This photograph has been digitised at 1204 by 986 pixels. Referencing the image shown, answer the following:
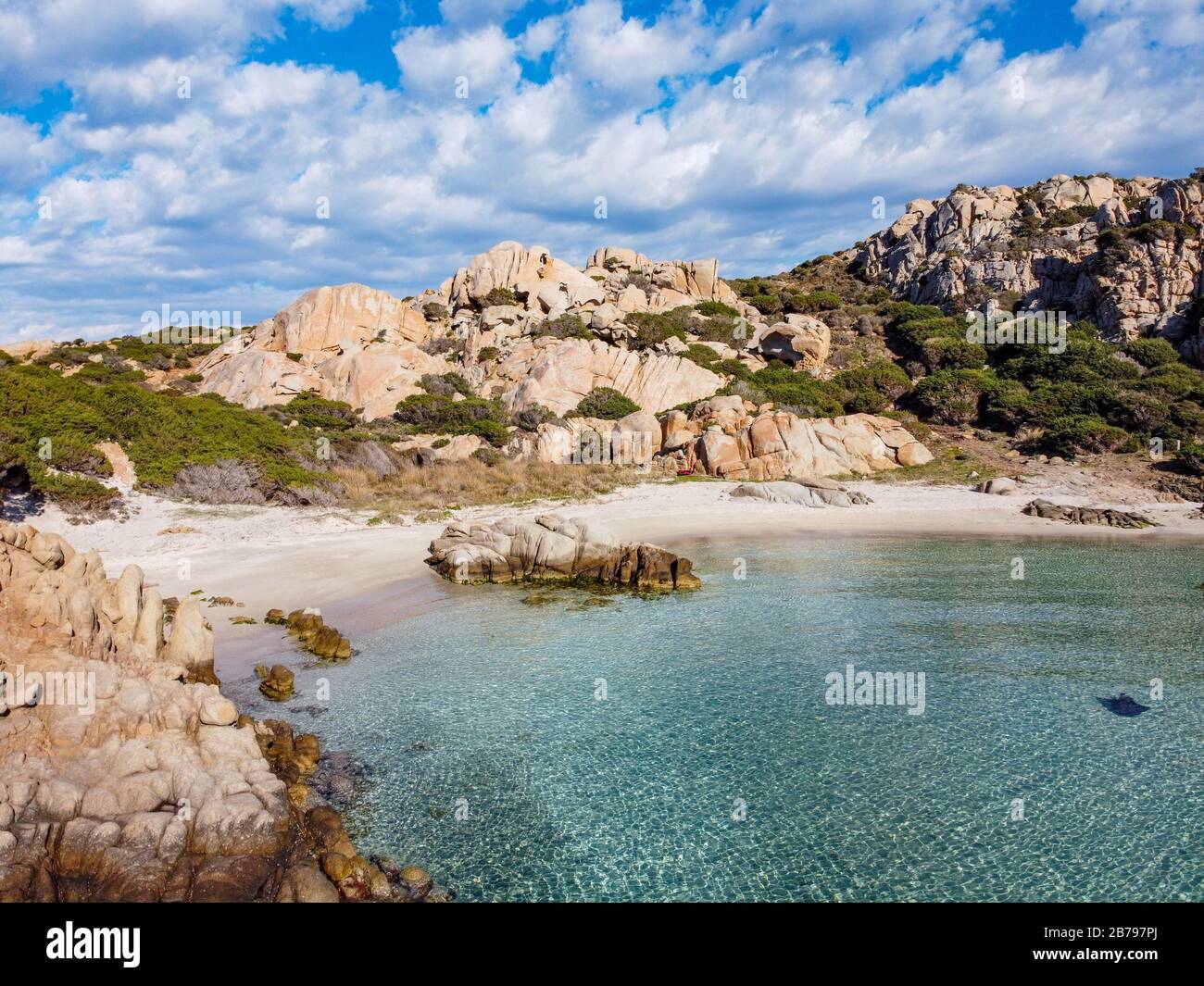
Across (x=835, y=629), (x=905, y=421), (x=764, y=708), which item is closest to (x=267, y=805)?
(x=764, y=708)

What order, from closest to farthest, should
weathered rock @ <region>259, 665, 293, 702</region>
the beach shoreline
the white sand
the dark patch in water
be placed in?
the dark patch in water
weathered rock @ <region>259, 665, 293, 702</region>
the beach shoreline
the white sand

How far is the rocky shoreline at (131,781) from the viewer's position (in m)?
6.04

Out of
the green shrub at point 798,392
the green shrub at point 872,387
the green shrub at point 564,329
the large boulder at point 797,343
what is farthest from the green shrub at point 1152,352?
the green shrub at point 564,329

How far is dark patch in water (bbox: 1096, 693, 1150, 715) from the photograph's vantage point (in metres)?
10.4

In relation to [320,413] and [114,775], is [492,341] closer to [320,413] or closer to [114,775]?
[320,413]

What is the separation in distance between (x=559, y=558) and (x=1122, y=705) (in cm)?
1293

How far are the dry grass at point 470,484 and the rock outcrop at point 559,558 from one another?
270 inches

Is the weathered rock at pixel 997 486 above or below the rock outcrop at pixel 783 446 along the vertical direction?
below

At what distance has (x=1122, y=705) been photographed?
10625mm

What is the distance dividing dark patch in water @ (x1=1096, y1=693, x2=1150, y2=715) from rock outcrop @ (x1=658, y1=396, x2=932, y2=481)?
2347cm

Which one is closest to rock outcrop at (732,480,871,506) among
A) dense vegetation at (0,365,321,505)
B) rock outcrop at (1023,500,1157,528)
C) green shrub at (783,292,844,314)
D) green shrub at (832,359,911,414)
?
rock outcrop at (1023,500,1157,528)

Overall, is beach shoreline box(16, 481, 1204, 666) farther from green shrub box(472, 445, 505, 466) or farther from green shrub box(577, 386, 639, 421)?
green shrub box(577, 386, 639, 421)

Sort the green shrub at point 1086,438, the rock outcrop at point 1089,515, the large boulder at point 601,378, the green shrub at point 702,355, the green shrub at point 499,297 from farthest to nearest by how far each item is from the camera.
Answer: the green shrub at point 499,297, the green shrub at point 702,355, the large boulder at point 601,378, the green shrub at point 1086,438, the rock outcrop at point 1089,515

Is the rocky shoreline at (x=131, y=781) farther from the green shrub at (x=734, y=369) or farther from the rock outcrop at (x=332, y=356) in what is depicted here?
the green shrub at (x=734, y=369)
